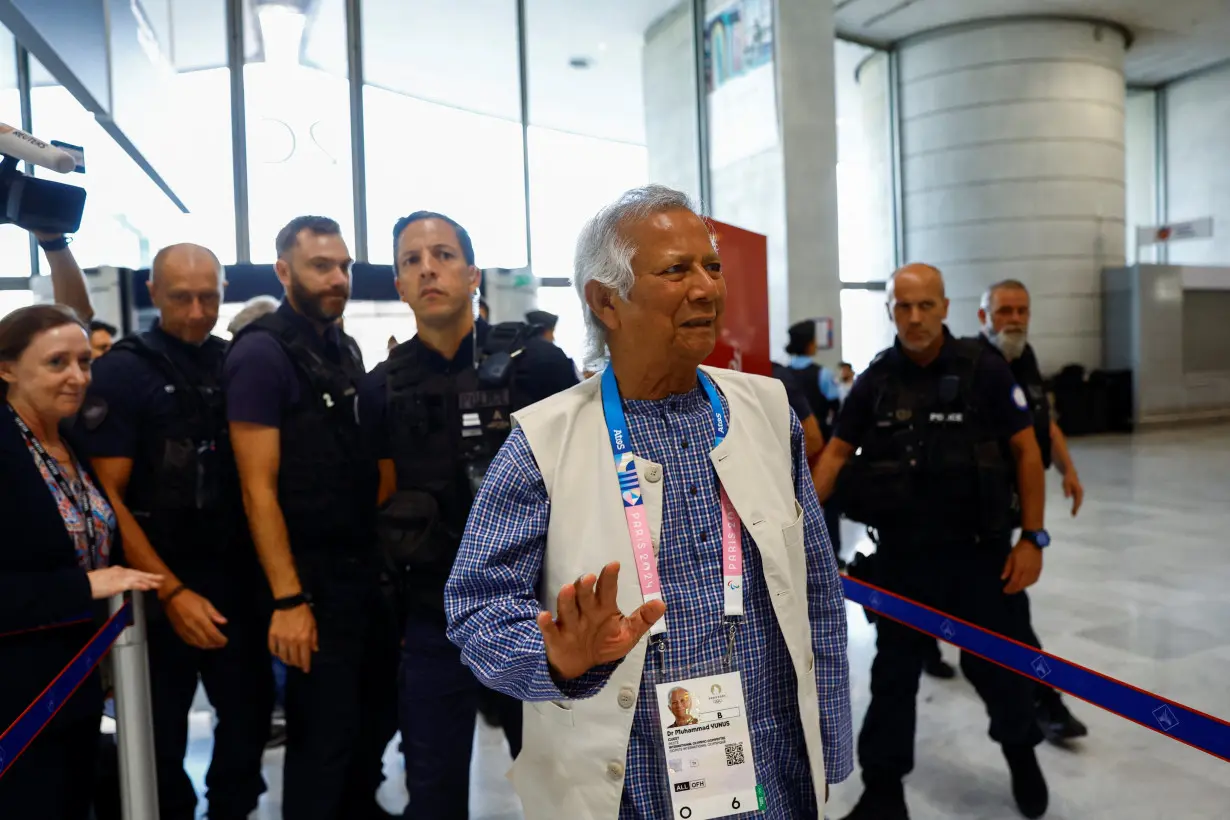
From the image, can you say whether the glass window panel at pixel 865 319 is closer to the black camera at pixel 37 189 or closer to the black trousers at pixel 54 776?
the black camera at pixel 37 189

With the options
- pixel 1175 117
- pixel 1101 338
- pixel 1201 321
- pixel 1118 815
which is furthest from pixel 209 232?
pixel 1175 117

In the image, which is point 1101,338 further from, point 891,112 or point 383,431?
point 383,431

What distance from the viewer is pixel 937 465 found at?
105 inches

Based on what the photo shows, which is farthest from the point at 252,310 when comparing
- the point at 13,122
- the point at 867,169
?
the point at 867,169

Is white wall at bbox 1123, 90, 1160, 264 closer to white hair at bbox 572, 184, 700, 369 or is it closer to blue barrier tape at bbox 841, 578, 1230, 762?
blue barrier tape at bbox 841, 578, 1230, 762

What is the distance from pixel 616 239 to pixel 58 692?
1692mm

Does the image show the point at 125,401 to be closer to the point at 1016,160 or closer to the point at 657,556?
the point at 657,556

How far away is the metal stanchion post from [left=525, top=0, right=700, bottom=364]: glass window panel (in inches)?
275

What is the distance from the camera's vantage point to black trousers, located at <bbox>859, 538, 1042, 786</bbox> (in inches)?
107

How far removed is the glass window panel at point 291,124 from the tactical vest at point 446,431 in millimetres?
6765

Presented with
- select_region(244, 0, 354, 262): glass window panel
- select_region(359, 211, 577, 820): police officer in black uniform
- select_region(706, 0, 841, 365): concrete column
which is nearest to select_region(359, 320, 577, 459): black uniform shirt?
select_region(359, 211, 577, 820): police officer in black uniform

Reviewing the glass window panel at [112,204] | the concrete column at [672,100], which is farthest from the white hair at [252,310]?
the concrete column at [672,100]

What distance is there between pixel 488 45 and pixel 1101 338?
11.6 m

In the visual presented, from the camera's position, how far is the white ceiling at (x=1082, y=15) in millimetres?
12703
